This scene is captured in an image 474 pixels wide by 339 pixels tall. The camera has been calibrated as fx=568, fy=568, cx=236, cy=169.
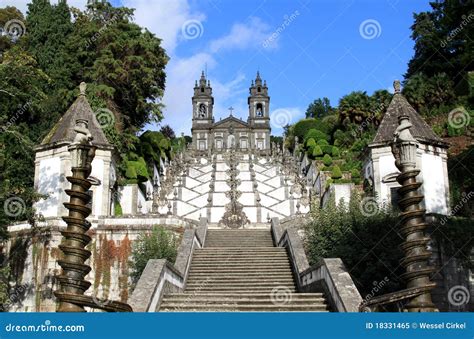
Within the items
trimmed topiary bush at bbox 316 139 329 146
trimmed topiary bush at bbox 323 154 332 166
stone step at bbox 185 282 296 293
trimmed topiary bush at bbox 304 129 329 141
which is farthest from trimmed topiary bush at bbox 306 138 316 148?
stone step at bbox 185 282 296 293

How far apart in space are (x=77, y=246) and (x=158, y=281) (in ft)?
10.3

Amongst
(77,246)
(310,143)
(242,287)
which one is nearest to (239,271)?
(242,287)

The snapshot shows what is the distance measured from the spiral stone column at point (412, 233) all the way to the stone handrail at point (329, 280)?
1.55 meters

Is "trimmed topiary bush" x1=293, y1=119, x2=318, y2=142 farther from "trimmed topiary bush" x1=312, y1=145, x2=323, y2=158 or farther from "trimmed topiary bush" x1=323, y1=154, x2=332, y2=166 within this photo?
"trimmed topiary bush" x1=323, y1=154, x2=332, y2=166

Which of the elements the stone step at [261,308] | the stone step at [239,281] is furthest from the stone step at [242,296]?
the stone step at [239,281]

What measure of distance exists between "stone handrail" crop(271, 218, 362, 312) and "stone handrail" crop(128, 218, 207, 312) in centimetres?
306

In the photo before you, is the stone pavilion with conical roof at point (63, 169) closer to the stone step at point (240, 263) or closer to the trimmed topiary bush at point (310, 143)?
the stone step at point (240, 263)

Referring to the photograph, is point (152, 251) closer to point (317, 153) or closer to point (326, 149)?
point (317, 153)

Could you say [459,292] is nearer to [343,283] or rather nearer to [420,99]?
[343,283]

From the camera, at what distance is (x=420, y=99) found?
34125 millimetres

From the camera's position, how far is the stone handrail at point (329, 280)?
449 inches

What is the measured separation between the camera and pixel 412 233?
999 centimetres

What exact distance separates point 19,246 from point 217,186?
22959mm
